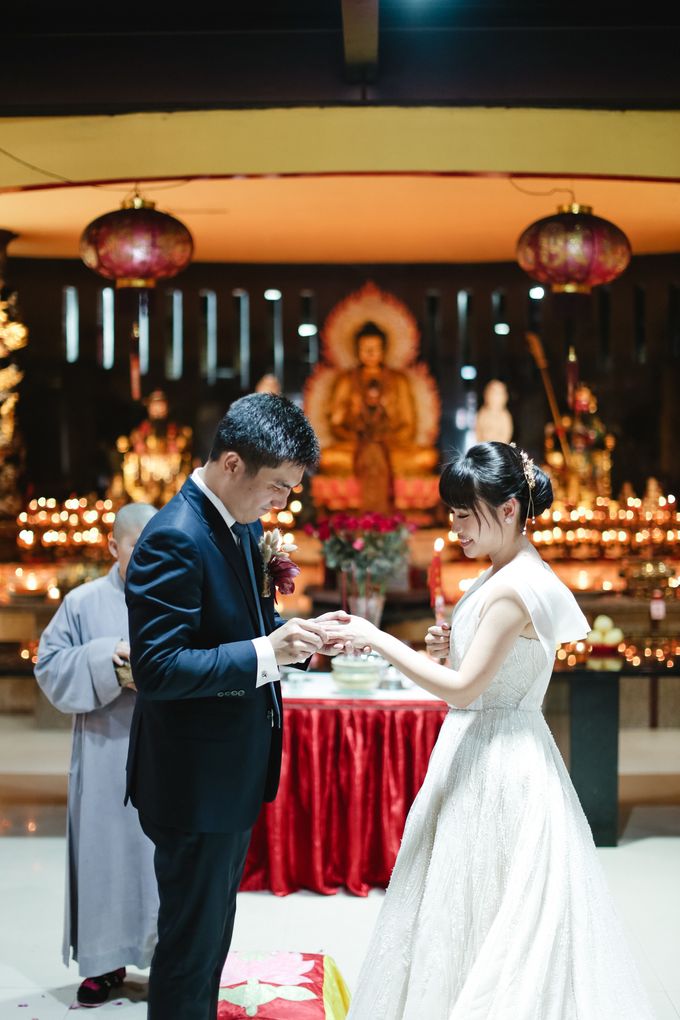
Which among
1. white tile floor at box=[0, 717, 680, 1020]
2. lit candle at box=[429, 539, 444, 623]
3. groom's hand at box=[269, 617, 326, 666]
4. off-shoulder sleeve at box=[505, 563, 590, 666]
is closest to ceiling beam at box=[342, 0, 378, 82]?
lit candle at box=[429, 539, 444, 623]

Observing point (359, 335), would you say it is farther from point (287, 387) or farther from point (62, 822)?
point (62, 822)

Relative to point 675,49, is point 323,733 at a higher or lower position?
lower

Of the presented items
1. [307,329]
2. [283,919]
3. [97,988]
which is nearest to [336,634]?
[97,988]

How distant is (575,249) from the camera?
5676 millimetres

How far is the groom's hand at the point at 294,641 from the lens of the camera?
218 cm

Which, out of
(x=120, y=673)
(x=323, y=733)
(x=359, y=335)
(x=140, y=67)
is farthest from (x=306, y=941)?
(x=359, y=335)

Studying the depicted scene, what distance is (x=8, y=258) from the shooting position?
1106 cm

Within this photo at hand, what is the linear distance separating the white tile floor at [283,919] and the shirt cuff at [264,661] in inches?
57.7

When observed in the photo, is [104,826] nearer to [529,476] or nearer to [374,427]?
[529,476]

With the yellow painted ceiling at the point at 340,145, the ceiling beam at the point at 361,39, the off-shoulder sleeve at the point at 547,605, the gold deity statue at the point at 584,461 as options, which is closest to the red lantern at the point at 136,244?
the yellow painted ceiling at the point at 340,145

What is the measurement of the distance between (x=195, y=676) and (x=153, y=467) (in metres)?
8.36

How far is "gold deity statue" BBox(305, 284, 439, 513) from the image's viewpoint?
1059cm

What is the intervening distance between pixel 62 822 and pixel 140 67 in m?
3.44

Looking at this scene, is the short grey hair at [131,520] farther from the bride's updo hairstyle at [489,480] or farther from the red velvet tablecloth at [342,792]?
the red velvet tablecloth at [342,792]
